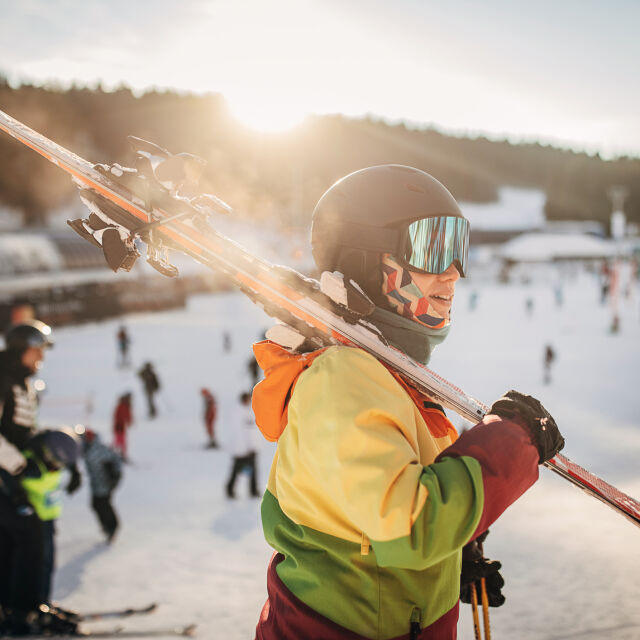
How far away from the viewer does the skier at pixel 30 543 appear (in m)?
3.46

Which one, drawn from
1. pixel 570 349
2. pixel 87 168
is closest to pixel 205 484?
pixel 87 168

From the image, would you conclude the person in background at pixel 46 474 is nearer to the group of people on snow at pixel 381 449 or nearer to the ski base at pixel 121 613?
the ski base at pixel 121 613

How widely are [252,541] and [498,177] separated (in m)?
104

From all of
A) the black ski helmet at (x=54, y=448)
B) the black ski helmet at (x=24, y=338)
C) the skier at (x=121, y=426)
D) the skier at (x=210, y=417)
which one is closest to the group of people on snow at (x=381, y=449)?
the black ski helmet at (x=54, y=448)

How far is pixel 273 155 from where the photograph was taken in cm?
7362

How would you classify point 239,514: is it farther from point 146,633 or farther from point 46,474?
point 46,474

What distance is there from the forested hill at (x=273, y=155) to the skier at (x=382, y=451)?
127ft

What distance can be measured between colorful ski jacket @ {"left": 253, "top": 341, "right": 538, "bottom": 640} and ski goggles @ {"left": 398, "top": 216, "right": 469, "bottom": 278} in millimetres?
297

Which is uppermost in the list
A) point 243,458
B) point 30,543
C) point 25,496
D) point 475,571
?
point 475,571

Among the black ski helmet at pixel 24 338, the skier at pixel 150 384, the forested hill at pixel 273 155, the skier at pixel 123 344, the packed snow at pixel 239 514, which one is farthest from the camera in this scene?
the forested hill at pixel 273 155

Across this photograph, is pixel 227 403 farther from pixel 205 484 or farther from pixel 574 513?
pixel 574 513

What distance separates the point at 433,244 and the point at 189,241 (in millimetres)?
649

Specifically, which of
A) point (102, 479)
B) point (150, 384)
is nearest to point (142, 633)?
point (102, 479)

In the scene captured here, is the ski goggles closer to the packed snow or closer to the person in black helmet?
the packed snow
